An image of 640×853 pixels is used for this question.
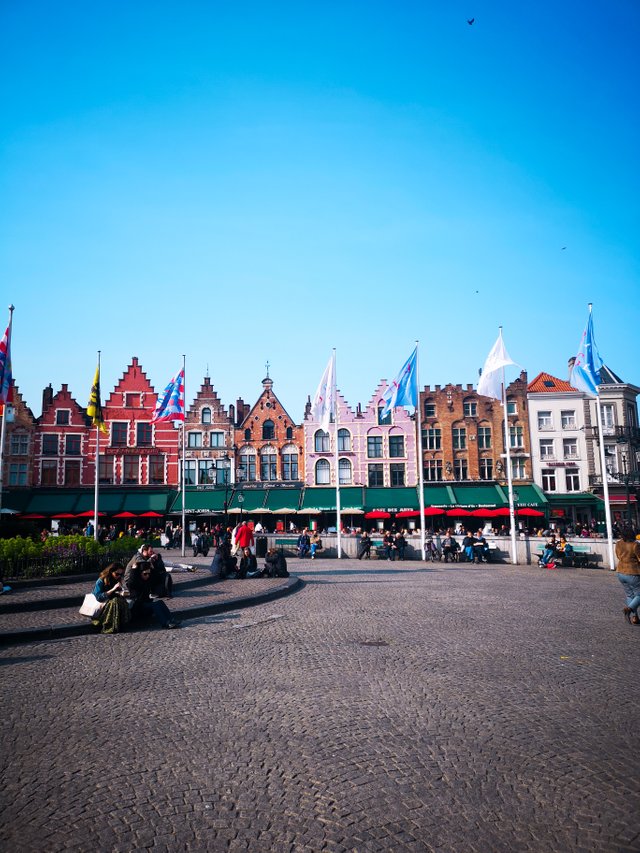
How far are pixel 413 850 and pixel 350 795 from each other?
82cm

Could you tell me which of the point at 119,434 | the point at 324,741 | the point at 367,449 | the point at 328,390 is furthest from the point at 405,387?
the point at 119,434

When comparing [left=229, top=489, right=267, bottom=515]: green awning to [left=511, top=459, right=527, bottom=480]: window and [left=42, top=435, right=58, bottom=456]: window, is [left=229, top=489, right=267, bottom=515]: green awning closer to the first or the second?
[left=42, top=435, right=58, bottom=456]: window

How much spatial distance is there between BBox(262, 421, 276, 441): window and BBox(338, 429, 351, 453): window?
18.7 feet

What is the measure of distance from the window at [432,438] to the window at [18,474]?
33.0 meters

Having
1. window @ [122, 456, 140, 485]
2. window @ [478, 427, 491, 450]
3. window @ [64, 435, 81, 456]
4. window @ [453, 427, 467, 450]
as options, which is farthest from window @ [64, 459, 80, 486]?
window @ [478, 427, 491, 450]

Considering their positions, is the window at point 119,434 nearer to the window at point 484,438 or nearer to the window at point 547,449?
the window at point 484,438

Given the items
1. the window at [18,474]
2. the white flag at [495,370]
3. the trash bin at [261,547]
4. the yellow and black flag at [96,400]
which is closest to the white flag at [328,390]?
the trash bin at [261,547]

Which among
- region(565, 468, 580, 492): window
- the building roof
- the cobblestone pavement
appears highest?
the building roof

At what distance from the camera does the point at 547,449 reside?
49438 millimetres

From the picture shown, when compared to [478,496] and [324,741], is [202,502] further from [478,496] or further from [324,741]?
[324,741]

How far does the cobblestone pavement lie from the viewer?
433 centimetres

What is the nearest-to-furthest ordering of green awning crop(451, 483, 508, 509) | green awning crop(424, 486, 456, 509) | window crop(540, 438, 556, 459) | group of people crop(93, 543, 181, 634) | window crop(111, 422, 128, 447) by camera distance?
group of people crop(93, 543, 181, 634)
green awning crop(451, 483, 508, 509)
green awning crop(424, 486, 456, 509)
window crop(540, 438, 556, 459)
window crop(111, 422, 128, 447)

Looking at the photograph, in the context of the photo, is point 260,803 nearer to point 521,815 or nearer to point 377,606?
point 521,815

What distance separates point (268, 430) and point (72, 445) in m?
16.5
